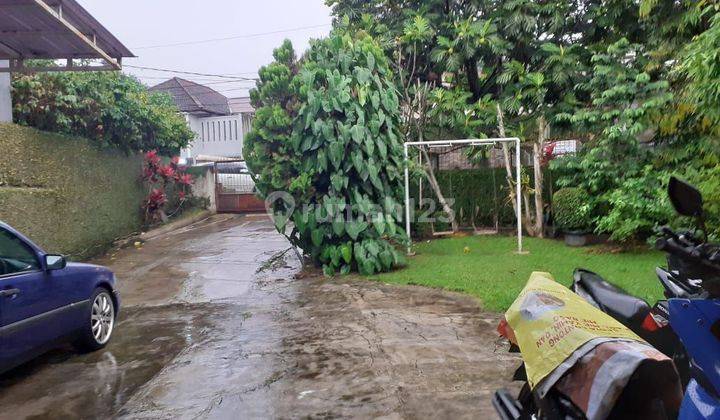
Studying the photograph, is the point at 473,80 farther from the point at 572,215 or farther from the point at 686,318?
the point at 686,318

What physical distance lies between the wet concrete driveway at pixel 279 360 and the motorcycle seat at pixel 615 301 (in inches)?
48.1

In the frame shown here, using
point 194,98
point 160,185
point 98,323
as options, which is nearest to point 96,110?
point 160,185

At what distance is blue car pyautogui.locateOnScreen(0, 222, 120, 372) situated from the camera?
4199 mm

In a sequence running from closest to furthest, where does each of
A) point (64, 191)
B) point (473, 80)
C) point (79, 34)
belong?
point (79, 34)
point (64, 191)
point (473, 80)

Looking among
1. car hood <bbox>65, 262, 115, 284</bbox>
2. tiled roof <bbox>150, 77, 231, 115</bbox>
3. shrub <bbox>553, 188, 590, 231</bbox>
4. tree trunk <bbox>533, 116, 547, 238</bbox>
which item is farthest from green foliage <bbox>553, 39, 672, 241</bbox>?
tiled roof <bbox>150, 77, 231, 115</bbox>

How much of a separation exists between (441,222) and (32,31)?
804 cm

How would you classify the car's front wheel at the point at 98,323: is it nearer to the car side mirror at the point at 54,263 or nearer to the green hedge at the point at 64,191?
the car side mirror at the point at 54,263

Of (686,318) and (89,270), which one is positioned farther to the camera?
(89,270)

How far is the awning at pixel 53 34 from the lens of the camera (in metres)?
6.95

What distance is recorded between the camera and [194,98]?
31375mm

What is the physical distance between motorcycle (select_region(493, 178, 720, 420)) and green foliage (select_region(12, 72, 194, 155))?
972 centimetres

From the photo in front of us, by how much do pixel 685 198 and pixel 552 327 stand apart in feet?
2.42

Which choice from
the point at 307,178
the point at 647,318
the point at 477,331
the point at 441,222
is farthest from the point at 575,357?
the point at 441,222

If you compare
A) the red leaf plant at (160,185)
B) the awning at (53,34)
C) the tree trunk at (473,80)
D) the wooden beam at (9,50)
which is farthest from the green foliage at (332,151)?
the red leaf plant at (160,185)
